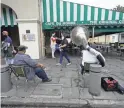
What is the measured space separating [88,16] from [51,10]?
2458 mm

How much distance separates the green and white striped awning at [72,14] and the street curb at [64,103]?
6282mm

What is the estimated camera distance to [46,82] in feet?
15.4

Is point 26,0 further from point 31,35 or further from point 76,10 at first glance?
point 76,10

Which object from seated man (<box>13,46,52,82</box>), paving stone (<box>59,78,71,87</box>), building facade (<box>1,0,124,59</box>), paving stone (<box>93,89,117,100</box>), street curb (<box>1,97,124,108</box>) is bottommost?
street curb (<box>1,97,124,108</box>)

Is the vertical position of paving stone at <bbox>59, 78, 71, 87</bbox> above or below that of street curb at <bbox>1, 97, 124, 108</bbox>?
above

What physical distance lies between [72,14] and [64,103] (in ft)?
22.2

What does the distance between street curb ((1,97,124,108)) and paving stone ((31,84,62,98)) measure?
0.27 m

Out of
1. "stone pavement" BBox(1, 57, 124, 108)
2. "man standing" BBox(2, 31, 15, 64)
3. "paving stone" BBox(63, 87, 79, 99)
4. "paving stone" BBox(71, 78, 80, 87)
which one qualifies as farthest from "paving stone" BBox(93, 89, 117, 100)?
"man standing" BBox(2, 31, 15, 64)

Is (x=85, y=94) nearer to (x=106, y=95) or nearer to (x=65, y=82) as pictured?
(x=106, y=95)

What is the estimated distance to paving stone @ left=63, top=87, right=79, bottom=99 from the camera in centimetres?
374

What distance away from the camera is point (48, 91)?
13.3ft

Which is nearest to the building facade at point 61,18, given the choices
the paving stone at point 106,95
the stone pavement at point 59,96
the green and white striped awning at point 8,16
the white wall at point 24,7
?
the green and white striped awning at point 8,16

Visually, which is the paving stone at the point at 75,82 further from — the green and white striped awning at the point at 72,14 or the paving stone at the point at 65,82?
the green and white striped awning at the point at 72,14

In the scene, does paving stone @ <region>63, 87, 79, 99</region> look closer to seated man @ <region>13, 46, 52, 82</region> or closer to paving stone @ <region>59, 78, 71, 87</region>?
paving stone @ <region>59, 78, 71, 87</region>
